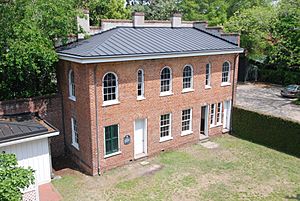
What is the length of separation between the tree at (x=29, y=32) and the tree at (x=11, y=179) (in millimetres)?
7052

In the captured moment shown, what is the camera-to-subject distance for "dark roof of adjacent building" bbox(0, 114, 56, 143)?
13.4 m

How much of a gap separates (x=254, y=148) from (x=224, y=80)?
18.2ft

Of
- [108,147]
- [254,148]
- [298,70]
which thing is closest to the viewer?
[108,147]

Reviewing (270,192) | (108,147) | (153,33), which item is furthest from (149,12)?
(270,192)

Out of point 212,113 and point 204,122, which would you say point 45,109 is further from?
point 212,113

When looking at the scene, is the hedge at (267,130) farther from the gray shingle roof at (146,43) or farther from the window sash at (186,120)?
the gray shingle roof at (146,43)

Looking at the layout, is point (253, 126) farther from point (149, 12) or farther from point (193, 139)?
point (149, 12)

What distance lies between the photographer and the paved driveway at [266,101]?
26.3 metres

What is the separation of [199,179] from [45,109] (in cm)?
1014

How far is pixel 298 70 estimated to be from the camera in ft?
129

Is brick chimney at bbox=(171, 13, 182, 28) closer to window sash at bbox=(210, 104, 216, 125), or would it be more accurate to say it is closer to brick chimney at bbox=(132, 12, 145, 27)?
brick chimney at bbox=(132, 12, 145, 27)

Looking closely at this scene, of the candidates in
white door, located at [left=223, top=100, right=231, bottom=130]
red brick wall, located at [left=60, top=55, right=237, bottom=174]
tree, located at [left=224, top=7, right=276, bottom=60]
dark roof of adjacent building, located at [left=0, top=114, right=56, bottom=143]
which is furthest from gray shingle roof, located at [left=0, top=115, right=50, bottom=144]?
tree, located at [left=224, top=7, right=276, bottom=60]

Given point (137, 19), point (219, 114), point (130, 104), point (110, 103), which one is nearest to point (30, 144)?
point (110, 103)

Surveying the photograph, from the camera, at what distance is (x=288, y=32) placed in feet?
108
